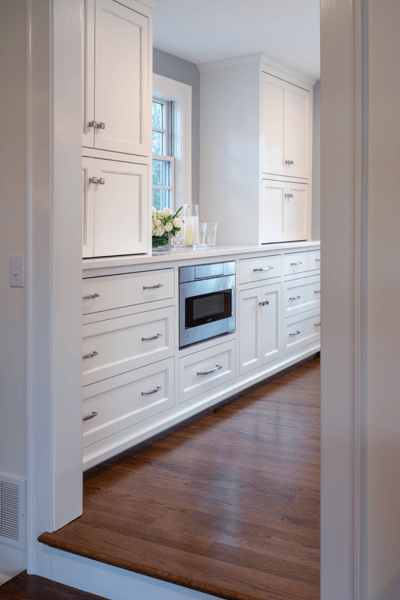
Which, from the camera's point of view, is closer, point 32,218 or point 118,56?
point 32,218

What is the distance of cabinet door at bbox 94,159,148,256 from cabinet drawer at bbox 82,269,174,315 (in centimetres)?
22

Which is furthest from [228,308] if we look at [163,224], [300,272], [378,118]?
[378,118]

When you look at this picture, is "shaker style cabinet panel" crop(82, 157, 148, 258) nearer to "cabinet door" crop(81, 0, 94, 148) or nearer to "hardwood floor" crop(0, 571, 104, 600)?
Answer: "cabinet door" crop(81, 0, 94, 148)

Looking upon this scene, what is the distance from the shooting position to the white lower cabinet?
397 cm

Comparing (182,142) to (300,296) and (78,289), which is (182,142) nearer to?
(300,296)

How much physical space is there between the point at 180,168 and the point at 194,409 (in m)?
1.96

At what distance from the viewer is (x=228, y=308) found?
3742 mm

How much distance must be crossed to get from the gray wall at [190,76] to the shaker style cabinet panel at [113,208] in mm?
1387

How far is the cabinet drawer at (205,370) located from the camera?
130 inches

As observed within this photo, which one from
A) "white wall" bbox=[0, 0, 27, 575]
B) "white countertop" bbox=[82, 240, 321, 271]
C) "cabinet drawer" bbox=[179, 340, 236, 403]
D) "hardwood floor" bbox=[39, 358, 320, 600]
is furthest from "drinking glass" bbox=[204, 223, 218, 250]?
"white wall" bbox=[0, 0, 27, 575]

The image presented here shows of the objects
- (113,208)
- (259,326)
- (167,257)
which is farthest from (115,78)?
(259,326)

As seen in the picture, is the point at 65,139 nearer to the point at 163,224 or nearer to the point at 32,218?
the point at 32,218

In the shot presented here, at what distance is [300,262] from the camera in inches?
189

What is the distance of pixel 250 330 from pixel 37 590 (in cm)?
235
